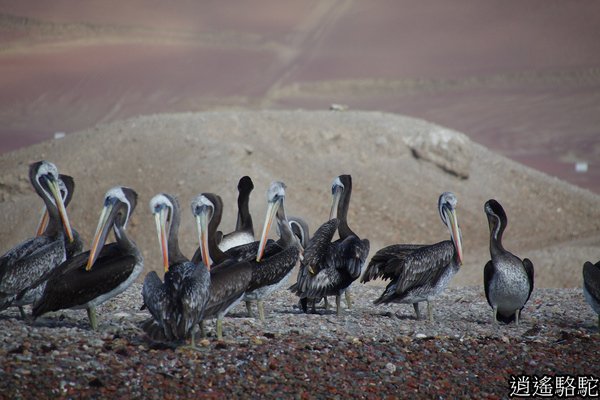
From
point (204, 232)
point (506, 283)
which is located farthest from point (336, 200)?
point (204, 232)

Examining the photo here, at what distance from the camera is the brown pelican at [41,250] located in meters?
10.7

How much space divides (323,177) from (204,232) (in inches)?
731

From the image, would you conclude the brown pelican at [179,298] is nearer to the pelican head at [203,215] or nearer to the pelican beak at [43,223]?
the pelican head at [203,215]

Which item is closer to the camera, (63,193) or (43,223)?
(43,223)

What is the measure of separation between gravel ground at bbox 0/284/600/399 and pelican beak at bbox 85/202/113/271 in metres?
0.94

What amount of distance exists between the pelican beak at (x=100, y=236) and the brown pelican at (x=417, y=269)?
4.14 metres

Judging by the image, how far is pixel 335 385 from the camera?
914cm

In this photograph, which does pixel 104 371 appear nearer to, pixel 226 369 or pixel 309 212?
pixel 226 369

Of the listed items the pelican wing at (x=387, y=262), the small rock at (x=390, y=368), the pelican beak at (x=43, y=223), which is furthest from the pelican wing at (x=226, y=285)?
the pelican beak at (x=43, y=223)

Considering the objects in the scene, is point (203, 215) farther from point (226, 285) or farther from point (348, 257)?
point (348, 257)

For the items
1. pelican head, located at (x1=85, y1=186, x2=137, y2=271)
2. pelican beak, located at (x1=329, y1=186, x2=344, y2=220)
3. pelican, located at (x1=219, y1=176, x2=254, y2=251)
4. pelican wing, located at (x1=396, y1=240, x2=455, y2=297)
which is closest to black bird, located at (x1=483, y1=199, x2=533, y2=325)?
pelican wing, located at (x1=396, y1=240, x2=455, y2=297)

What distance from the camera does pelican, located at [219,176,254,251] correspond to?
15.1m

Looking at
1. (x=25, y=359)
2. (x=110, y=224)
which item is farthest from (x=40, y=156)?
(x=25, y=359)

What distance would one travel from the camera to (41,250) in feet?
36.7
